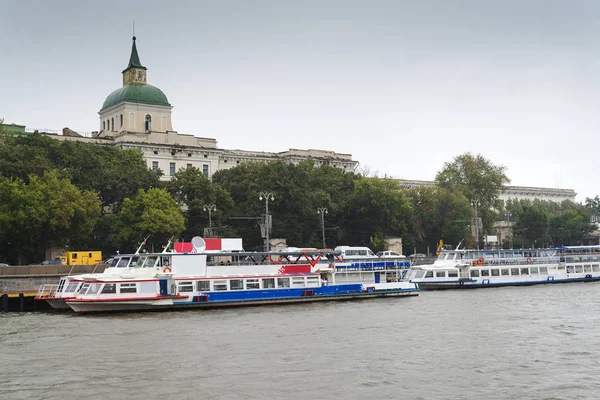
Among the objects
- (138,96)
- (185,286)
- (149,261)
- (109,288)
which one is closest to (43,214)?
(149,261)

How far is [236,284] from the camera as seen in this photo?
51.9 m

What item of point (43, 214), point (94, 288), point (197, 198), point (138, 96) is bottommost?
point (94, 288)

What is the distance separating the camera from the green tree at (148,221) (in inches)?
3093

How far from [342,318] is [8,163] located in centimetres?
4917

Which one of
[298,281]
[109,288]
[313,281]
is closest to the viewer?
[109,288]

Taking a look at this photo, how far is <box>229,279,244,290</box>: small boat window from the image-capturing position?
5169cm

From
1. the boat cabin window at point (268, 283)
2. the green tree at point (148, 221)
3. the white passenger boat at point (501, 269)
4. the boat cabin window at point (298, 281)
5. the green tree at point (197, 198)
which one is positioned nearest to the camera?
the boat cabin window at point (268, 283)

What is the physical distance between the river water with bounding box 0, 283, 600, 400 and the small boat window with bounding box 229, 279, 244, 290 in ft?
9.94

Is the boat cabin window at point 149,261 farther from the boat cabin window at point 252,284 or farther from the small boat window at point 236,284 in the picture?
the boat cabin window at point 252,284

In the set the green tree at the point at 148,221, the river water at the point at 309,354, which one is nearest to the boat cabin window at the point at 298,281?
the river water at the point at 309,354

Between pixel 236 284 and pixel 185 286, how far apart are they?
364 centimetres

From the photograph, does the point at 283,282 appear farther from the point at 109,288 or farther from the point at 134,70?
the point at 134,70

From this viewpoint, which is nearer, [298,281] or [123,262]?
[123,262]

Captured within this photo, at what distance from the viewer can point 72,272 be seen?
189ft
